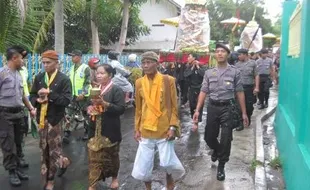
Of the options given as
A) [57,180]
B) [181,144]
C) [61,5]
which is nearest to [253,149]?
[181,144]

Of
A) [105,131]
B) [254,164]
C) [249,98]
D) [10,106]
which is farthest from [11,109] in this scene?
[249,98]

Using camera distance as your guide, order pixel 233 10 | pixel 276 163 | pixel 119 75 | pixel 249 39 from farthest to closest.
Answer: pixel 233 10, pixel 249 39, pixel 119 75, pixel 276 163

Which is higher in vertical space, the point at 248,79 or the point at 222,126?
the point at 248,79

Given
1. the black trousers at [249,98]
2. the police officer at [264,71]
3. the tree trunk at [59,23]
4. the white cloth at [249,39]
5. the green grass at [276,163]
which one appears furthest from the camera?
the white cloth at [249,39]

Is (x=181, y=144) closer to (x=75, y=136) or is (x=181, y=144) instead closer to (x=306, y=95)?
(x=75, y=136)

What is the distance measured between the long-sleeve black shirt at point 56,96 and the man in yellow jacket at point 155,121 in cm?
102

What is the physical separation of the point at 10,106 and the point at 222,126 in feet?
9.47

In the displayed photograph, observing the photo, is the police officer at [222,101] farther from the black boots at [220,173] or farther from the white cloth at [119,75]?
the white cloth at [119,75]

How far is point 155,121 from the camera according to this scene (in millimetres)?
4711

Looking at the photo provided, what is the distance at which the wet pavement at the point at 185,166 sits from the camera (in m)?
5.46

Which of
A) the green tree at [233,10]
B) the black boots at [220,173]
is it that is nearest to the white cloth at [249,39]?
the black boots at [220,173]

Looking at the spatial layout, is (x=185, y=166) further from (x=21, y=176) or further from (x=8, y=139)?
(x=8, y=139)

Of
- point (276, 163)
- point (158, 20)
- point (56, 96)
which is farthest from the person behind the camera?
point (158, 20)

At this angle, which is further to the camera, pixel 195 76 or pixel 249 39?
pixel 249 39
